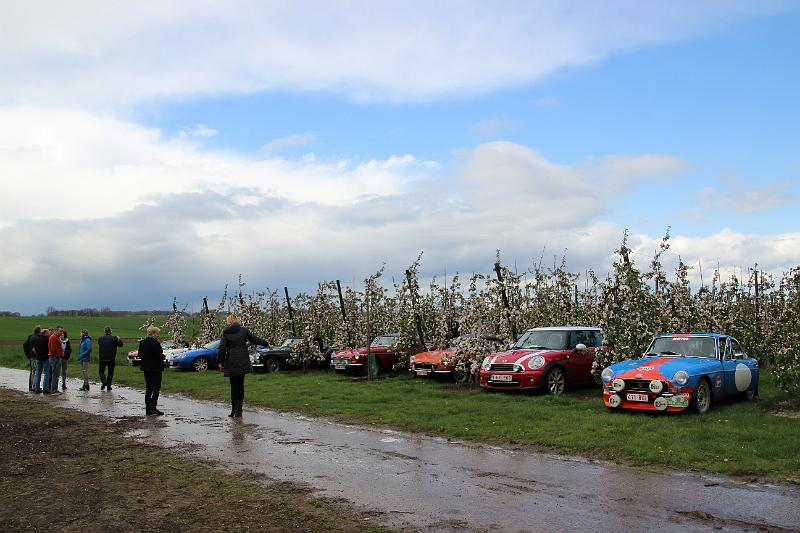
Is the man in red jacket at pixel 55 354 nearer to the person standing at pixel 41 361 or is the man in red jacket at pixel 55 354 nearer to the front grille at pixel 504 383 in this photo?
the person standing at pixel 41 361

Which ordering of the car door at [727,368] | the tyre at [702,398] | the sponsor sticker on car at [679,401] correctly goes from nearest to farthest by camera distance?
1. the sponsor sticker on car at [679,401]
2. the tyre at [702,398]
3. the car door at [727,368]

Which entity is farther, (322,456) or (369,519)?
(322,456)

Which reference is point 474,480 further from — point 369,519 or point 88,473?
point 88,473

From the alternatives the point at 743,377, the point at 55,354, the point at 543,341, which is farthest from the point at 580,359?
the point at 55,354

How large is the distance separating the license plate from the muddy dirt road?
3.50 metres

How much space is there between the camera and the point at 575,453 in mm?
8711

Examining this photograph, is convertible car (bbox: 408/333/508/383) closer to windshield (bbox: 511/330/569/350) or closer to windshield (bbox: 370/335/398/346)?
windshield (bbox: 511/330/569/350)

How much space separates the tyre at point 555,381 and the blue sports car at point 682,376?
2361mm

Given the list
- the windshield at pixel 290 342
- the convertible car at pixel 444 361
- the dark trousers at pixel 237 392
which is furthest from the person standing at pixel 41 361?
the convertible car at pixel 444 361

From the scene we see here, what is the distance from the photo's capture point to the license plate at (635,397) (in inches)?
445

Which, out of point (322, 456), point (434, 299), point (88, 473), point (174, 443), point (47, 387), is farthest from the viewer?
point (434, 299)

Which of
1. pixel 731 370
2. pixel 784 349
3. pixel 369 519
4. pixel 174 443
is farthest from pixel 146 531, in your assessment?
pixel 784 349

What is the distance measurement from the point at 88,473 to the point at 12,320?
81.8 m

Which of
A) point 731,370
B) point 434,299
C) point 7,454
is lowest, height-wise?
point 7,454
